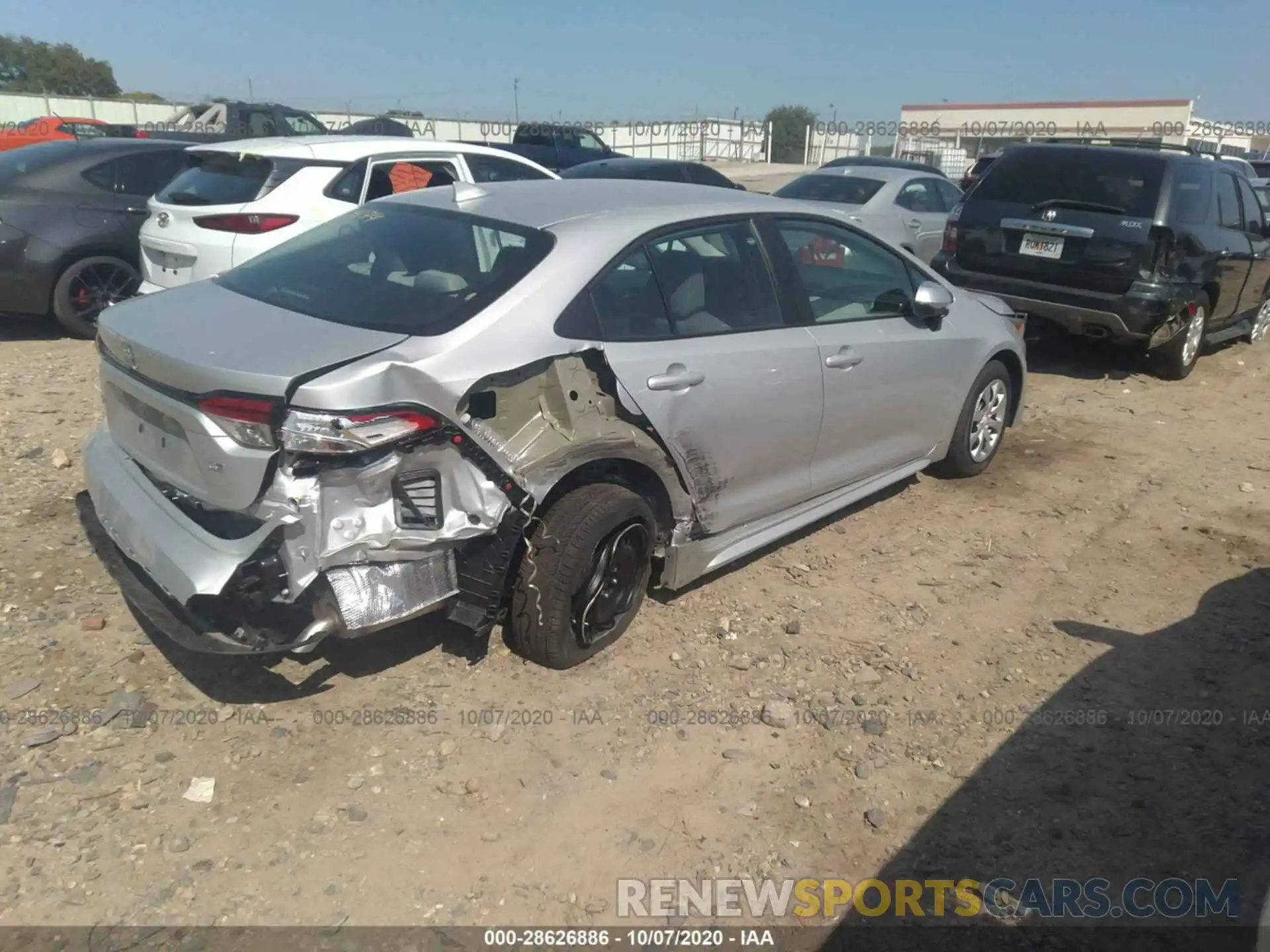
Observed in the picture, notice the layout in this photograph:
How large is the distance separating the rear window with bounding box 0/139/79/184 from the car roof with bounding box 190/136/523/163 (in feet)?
3.71

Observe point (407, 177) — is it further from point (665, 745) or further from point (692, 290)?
point (665, 745)

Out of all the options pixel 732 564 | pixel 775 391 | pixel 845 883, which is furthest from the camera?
pixel 732 564

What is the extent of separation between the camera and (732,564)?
15.0 ft

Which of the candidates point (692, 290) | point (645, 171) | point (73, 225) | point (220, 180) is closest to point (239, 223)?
point (220, 180)

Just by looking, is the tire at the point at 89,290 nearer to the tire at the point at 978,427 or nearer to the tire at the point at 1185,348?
the tire at the point at 978,427

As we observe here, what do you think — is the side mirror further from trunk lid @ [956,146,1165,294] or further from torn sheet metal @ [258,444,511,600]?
trunk lid @ [956,146,1165,294]

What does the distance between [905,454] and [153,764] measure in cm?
373

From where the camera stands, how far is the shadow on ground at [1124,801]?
2686mm

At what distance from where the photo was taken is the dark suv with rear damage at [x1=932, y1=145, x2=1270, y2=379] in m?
7.37

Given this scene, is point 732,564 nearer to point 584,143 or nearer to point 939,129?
point 584,143

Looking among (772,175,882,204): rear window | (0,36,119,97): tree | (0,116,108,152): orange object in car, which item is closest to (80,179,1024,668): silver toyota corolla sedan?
(772,175,882,204): rear window

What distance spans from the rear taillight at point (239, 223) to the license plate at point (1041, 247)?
5810mm

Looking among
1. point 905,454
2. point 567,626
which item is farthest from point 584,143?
point 567,626

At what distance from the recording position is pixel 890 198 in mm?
10906
